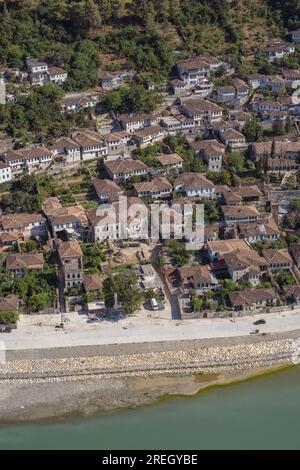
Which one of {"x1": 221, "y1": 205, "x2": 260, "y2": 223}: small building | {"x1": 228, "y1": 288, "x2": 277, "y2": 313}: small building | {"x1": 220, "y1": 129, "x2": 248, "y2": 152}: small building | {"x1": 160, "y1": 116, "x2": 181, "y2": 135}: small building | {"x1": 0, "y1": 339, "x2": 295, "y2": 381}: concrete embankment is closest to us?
{"x1": 0, "y1": 339, "x2": 295, "y2": 381}: concrete embankment

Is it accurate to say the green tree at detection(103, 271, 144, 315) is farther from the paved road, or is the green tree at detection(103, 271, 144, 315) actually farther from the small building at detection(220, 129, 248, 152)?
the small building at detection(220, 129, 248, 152)

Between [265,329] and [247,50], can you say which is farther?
[247,50]

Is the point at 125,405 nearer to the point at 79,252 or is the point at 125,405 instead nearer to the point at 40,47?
the point at 79,252

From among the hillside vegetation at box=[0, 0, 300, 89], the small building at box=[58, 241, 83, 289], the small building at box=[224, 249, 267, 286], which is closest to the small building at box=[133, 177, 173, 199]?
the small building at box=[58, 241, 83, 289]

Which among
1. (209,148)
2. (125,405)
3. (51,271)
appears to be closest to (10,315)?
(51,271)

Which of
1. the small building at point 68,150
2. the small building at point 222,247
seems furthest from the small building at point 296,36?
the small building at point 222,247

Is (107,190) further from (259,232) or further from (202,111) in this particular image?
(202,111)
